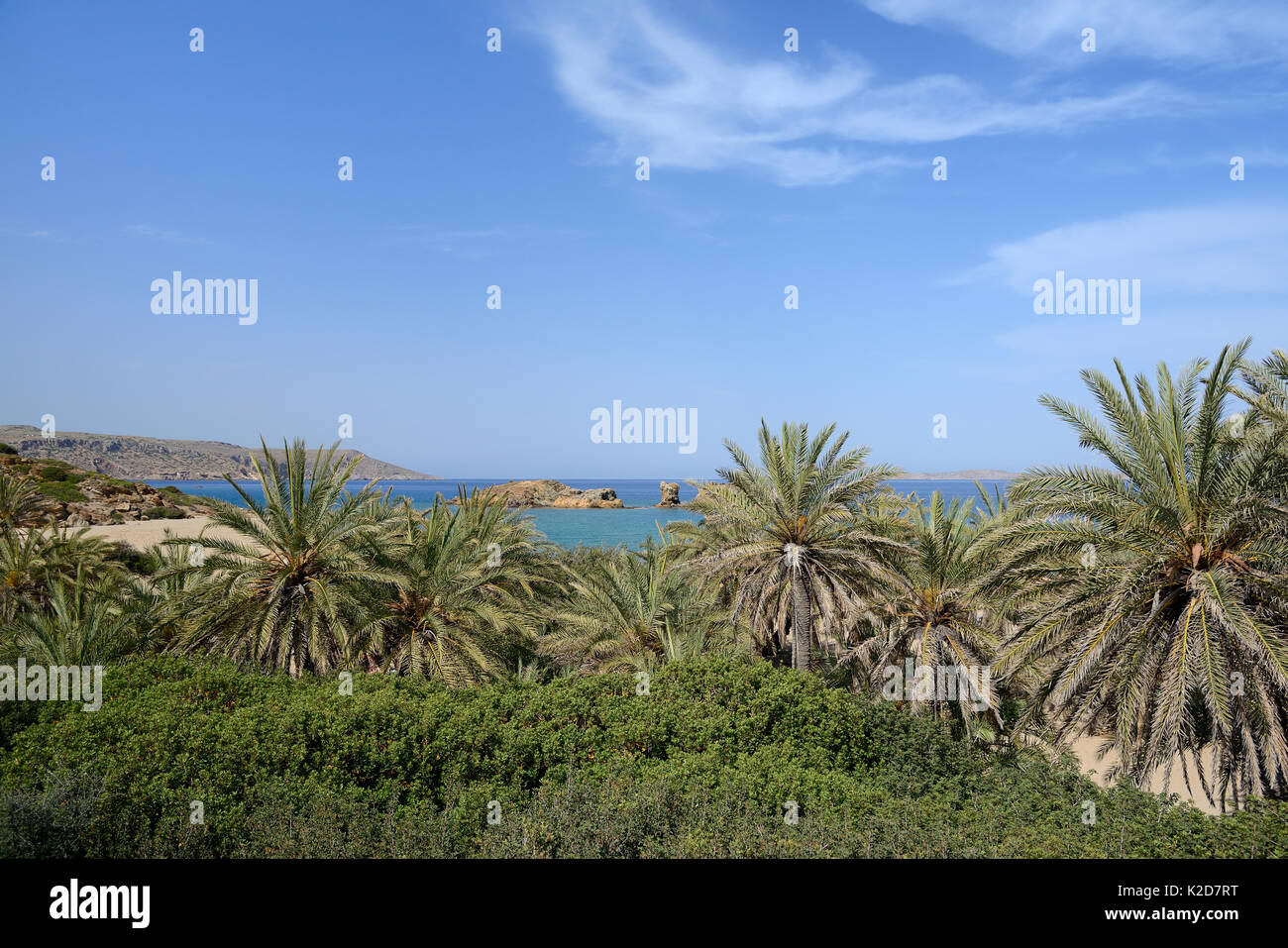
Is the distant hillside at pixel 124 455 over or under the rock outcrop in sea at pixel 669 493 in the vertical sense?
over

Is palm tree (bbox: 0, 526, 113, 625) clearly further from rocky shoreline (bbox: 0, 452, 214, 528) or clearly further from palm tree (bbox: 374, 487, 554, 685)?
rocky shoreline (bbox: 0, 452, 214, 528)

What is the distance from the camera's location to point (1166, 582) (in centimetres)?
1069

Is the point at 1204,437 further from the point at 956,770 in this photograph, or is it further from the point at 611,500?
the point at 611,500

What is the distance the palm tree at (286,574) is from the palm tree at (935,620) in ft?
36.8

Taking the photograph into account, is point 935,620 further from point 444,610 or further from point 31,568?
point 31,568

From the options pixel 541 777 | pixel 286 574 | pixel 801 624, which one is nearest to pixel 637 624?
pixel 801 624

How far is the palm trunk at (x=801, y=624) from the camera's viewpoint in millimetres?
16719

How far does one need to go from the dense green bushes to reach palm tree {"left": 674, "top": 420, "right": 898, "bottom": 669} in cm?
259

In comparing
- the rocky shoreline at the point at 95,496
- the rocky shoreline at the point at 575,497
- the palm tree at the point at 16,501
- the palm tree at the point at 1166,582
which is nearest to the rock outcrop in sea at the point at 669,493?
the rocky shoreline at the point at 575,497

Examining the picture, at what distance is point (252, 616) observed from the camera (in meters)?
14.9

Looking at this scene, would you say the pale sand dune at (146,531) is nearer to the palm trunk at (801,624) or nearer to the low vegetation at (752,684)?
the low vegetation at (752,684)
